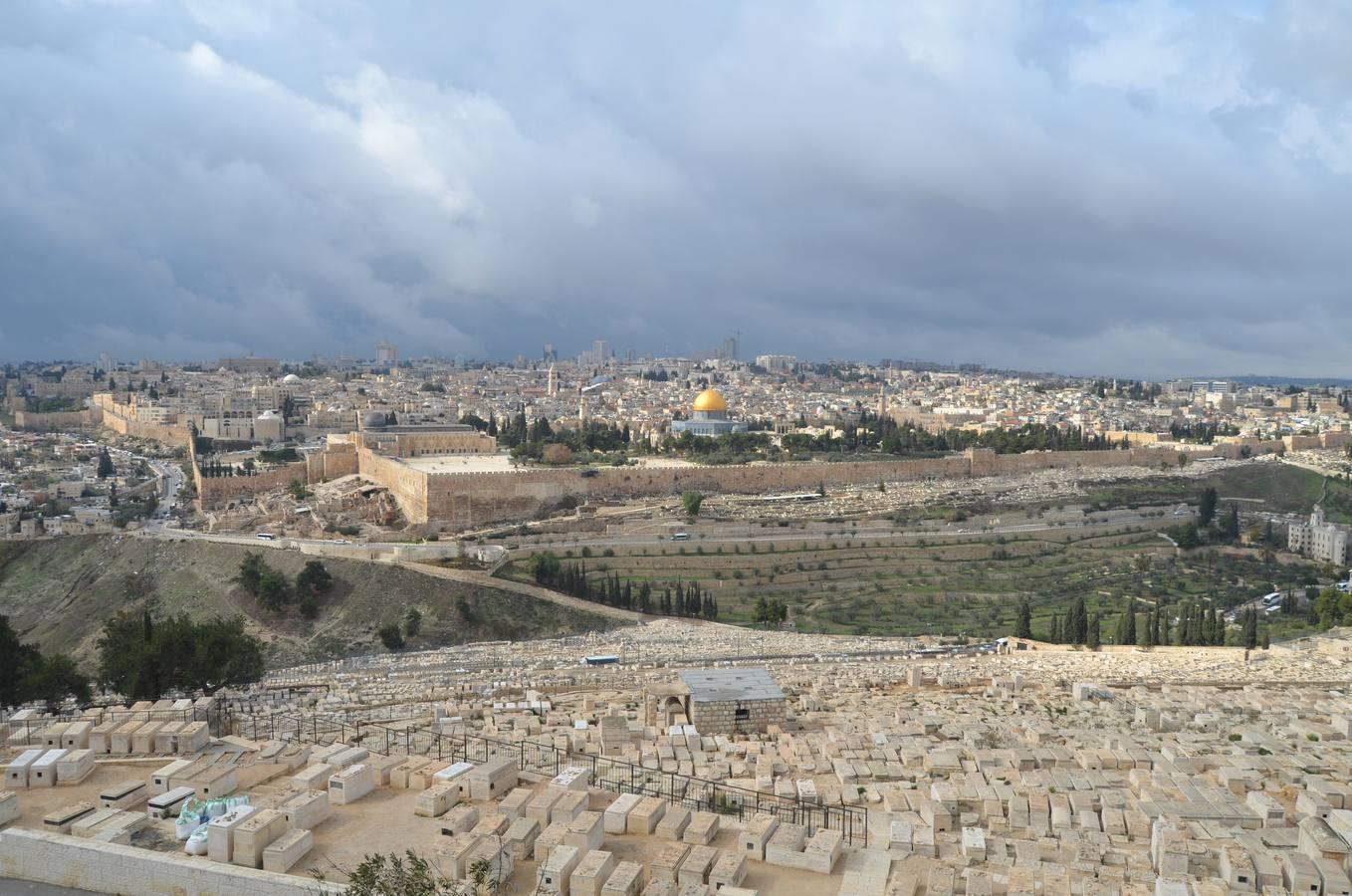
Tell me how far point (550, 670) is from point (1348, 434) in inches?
2081

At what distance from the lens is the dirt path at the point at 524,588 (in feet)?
81.9

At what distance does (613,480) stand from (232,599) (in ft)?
42.8

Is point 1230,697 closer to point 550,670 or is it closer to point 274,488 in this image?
point 550,670

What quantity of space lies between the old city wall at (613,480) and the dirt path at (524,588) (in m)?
6.22

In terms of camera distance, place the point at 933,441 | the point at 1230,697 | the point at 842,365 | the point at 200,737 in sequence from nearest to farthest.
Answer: the point at 200,737
the point at 1230,697
the point at 933,441
the point at 842,365

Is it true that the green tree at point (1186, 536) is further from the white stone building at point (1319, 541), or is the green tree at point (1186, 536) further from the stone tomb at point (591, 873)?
the stone tomb at point (591, 873)

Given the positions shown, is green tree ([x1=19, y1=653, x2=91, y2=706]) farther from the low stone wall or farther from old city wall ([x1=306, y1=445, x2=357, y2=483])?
old city wall ([x1=306, y1=445, x2=357, y2=483])

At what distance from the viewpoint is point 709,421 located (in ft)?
177

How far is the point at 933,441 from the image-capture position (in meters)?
48.3

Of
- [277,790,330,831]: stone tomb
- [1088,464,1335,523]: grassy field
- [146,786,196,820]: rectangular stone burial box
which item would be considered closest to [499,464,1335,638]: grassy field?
[1088,464,1335,523]: grassy field

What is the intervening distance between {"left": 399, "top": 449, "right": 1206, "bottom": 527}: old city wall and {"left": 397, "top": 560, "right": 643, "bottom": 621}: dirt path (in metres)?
6.22

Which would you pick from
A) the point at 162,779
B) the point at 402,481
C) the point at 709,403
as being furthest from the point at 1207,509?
the point at 162,779

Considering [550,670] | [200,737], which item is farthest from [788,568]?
[200,737]

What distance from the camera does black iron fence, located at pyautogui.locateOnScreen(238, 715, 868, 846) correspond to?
10.1 metres
